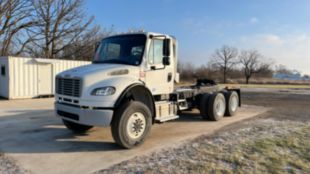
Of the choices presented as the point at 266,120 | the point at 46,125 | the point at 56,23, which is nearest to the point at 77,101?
the point at 46,125

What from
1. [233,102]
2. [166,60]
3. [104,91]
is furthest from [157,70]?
[233,102]

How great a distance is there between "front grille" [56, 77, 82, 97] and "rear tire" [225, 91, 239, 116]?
226 inches

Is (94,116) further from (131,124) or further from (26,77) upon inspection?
(26,77)

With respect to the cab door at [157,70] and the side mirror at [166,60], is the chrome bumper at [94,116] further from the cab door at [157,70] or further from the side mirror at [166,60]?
the side mirror at [166,60]

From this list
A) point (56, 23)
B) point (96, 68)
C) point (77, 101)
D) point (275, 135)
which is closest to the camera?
point (77, 101)

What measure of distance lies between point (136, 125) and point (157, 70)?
4.97 feet

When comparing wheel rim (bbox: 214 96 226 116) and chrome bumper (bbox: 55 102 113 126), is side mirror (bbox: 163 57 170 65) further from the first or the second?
wheel rim (bbox: 214 96 226 116)

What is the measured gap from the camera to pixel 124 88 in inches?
195

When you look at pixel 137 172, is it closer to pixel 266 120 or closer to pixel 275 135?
pixel 275 135

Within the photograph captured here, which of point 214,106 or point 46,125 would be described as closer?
point 46,125

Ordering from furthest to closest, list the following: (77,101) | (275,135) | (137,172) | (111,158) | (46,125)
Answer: (46,125) < (275,135) < (77,101) < (111,158) < (137,172)

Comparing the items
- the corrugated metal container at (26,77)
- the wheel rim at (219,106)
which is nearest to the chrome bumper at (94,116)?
the wheel rim at (219,106)

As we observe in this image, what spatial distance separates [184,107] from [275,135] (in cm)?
267

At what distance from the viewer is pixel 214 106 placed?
Answer: 312 inches
